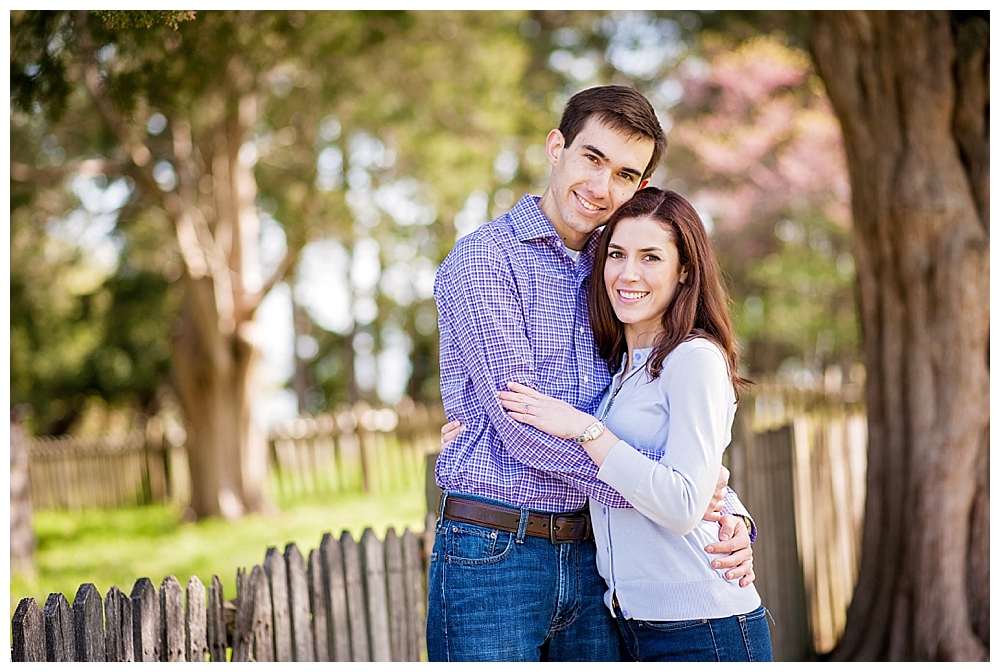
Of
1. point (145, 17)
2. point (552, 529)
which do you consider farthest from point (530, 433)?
point (145, 17)

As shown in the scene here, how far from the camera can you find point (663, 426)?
95.5 inches

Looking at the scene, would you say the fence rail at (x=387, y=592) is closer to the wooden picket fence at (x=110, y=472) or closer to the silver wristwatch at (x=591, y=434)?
the silver wristwatch at (x=591, y=434)

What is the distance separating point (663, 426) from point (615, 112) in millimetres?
877

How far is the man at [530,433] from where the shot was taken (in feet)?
7.98

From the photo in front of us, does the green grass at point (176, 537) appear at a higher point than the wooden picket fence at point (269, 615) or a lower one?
Answer: lower

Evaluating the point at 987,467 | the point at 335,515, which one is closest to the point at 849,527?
the point at 987,467

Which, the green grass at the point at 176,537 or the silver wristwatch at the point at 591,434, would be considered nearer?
the silver wristwatch at the point at 591,434

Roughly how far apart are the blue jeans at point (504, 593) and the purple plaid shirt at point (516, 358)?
4.1 inches

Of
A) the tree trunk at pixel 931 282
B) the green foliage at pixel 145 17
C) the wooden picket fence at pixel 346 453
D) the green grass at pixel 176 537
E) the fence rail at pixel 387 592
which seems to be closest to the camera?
the fence rail at pixel 387 592

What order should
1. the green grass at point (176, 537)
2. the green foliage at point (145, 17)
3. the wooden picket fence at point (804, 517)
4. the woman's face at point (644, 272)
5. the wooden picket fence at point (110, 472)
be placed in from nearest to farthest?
1. the woman's face at point (644, 272)
2. the green foliage at point (145, 17)
3. the wooden picket fence at point (804, 517)
4. the green grass at point (176, 537)
5. the wooden picket fence at point (110, 472)

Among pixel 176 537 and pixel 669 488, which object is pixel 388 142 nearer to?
pixel 176 537

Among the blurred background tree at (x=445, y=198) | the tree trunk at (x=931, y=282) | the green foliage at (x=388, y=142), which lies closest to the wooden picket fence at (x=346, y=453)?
the blurred background tree at (x=445, y=198)

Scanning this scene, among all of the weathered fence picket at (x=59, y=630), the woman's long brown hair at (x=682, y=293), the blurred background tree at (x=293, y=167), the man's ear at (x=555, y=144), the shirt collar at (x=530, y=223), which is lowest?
the weathered fence picket at (x=59, y=630)

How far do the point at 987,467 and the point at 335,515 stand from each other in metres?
7.34
